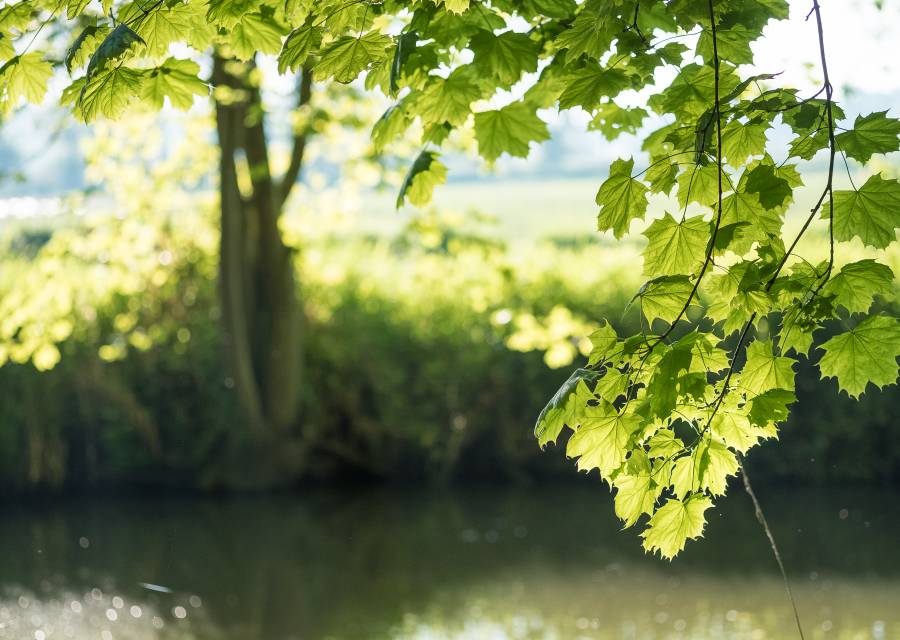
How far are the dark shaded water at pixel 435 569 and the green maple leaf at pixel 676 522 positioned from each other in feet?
9.26

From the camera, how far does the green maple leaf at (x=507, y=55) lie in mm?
1854

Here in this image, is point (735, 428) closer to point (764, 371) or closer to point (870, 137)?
point (764, 371)

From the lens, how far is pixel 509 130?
2.08 metres

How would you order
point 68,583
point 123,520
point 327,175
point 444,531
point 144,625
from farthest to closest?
1. point 327,175
2. point 123,520
3. point 444,531
4. point 68,583
5. point 144,625

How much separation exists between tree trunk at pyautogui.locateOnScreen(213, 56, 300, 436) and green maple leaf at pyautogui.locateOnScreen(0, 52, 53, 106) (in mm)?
4550

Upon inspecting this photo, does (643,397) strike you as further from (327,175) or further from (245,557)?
(327,175)

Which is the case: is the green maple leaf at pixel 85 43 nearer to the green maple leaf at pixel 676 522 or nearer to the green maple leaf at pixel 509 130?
the green maple leaf at pixel 509 130

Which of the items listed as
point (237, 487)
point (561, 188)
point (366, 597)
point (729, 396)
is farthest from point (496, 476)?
point (561, 188)

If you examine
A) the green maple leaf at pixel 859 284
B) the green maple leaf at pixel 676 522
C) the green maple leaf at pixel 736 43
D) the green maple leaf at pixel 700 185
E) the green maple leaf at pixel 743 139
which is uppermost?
the green maple leaf at pixel 736 43

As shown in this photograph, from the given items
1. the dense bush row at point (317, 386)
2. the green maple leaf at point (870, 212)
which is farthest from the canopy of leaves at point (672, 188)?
the dense bush row at point (317, 386)

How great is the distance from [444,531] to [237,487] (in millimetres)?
1760

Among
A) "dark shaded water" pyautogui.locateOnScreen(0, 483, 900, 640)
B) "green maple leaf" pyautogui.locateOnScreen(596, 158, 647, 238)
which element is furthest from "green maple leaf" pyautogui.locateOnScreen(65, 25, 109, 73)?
"dark shaded water" pyautogui.locateOnScreen(0, 483, 900, 640)

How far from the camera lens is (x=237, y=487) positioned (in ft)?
23.6

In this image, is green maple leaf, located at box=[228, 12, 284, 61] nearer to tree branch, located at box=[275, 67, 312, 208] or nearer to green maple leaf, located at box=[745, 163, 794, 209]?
green maple leaf, located at box=[745, 163, 794, 209]
